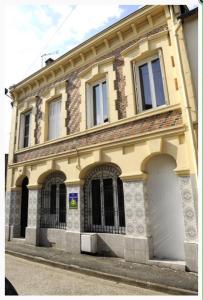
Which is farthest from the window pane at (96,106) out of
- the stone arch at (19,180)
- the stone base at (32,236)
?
the stone base at (32,236)

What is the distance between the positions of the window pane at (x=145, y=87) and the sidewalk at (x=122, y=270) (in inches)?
176

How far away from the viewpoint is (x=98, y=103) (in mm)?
8266

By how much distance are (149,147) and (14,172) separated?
22.9ft

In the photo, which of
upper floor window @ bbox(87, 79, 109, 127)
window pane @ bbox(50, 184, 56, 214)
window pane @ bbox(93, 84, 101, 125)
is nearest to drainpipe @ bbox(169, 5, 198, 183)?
upper floor window @ bbox(87, 79, 109, 127)

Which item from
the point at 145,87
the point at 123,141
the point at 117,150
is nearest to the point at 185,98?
the point at 145,87

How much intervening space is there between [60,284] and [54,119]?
21.1 feet

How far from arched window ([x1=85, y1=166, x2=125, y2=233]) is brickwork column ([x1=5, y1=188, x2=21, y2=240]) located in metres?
4.10

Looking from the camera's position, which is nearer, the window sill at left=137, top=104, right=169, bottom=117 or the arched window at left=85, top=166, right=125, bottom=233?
the window sill at left=137, top=104, right=169, bottom=117

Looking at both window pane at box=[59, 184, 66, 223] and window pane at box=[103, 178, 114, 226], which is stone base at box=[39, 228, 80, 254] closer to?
window pane at box=[59, 184, 66, 223]

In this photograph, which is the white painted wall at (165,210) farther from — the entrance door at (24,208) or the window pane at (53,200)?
the entrance door at (24,208)

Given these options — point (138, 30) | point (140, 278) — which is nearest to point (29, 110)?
point (138, 30)

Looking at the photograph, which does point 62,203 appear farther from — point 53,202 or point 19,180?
point 19,180

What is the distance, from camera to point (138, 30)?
7.28 metres

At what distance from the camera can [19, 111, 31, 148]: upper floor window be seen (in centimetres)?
1073
